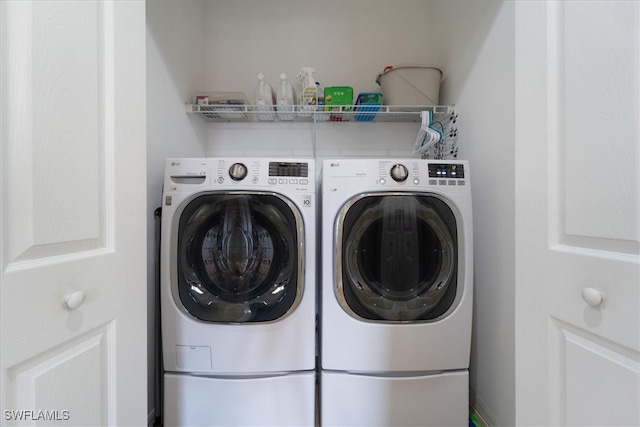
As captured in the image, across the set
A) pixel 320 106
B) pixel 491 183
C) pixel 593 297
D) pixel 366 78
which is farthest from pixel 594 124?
pixel 366 78

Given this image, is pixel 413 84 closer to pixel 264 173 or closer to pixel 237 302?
pixel 264 173

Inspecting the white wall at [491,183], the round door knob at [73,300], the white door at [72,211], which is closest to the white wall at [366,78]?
the white wall at [491,183]

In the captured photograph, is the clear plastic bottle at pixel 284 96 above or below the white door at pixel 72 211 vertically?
above

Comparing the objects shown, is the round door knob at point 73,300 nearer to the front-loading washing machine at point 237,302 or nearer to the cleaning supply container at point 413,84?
the front-loading washing machine at point 237,302

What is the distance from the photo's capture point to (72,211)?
0.50 metres

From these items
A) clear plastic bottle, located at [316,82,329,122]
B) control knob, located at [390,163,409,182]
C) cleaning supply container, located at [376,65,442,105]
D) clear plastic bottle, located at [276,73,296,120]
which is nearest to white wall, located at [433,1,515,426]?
cleaning supply container, located at [376,65,442,105]

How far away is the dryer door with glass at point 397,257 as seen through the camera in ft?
3.37

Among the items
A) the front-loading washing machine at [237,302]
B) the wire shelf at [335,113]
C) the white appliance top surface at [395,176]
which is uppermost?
the wire shelf at [335,113]

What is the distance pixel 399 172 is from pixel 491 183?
448mm

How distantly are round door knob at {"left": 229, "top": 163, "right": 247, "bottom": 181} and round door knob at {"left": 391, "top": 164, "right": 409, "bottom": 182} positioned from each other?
2.01 ft

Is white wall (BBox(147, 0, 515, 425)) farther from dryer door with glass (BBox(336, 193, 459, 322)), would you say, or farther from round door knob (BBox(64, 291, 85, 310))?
round door knob (BBox(64, 291, 85, 310))

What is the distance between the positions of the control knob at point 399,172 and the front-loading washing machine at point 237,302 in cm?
34

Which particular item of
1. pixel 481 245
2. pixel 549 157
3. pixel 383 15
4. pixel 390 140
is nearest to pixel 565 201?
pixel 549 157

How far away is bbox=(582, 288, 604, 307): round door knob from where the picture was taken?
43 centimetres
